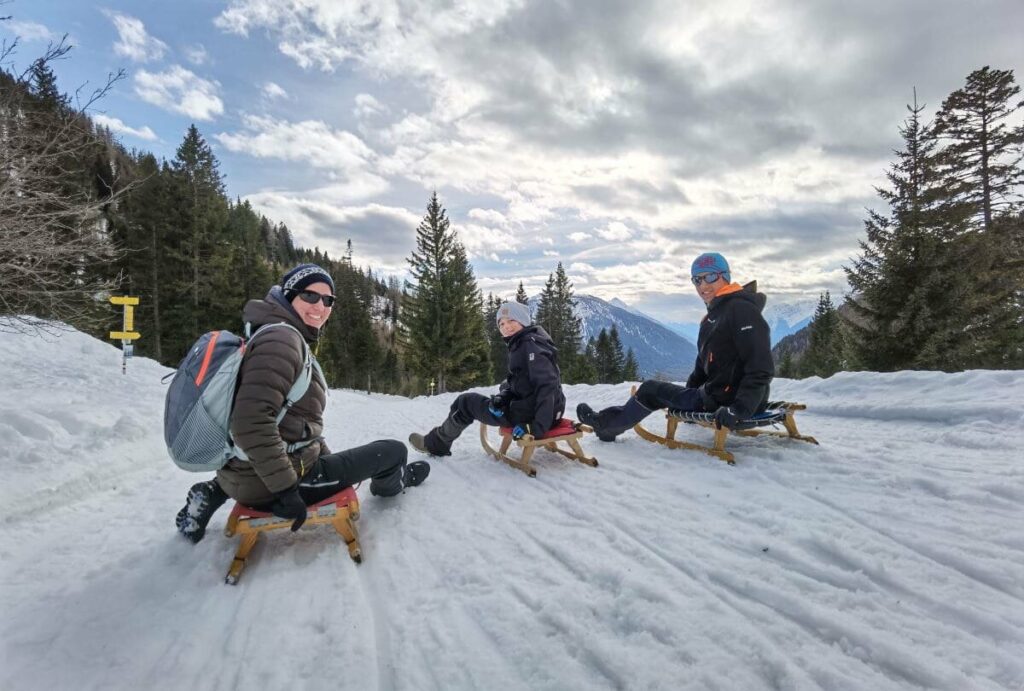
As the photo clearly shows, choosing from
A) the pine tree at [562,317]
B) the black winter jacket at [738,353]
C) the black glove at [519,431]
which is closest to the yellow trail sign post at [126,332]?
the black glove at [519,431]

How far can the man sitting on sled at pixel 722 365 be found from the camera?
459 cm

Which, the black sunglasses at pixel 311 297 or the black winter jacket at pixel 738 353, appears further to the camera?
the black winter jacket at pixel 738 353

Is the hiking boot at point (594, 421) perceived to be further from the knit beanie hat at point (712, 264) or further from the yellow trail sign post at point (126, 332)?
the yellow trail sign post at point (126, 332)

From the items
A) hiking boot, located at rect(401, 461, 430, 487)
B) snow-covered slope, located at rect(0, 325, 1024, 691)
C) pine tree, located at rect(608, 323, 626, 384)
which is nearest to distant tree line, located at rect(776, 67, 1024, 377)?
snow-covered slope, located at rect(0, 325, 1024, 691)

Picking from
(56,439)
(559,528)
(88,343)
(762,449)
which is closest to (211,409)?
(559,528)

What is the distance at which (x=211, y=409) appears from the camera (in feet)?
9.02

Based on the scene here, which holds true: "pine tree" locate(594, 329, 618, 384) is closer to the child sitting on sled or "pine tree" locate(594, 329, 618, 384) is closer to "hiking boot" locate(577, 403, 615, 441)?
"hiking boot" locate(577, 403, 615, 441)

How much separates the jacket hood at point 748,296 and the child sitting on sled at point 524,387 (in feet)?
6.62

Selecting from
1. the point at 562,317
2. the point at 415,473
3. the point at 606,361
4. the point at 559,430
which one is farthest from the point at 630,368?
the point at 415,473

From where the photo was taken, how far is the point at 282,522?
307 centimetres

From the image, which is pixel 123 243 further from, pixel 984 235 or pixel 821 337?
pixel 821 337

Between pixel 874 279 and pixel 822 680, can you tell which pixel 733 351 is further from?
pixel 874 279

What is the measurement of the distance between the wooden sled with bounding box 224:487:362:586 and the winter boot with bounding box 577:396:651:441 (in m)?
3.51

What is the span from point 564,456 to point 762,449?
2.28 m
